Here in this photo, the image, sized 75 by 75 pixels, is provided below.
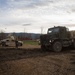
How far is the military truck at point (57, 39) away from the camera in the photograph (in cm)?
2214

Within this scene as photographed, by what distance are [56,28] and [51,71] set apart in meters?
11.9

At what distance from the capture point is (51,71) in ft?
38.5

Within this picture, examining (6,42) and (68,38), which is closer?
(68,38)

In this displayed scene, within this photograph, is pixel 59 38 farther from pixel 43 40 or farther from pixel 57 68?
pixel 57 68

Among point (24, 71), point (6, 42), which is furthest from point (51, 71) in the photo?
point (6, 42)

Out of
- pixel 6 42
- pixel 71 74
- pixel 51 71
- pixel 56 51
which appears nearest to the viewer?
pixel 71 74

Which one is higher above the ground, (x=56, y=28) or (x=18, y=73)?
(x=56, y=28)

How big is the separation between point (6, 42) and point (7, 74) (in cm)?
2385

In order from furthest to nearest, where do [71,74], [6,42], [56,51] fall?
[6,42] < [56,51] < [71,74]

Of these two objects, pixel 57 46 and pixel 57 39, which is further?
pixel 57 39

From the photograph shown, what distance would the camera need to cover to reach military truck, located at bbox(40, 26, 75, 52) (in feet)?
72.6

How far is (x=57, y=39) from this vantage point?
2247cm

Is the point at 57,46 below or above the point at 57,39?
below

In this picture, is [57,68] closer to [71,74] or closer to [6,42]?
[71,74]
